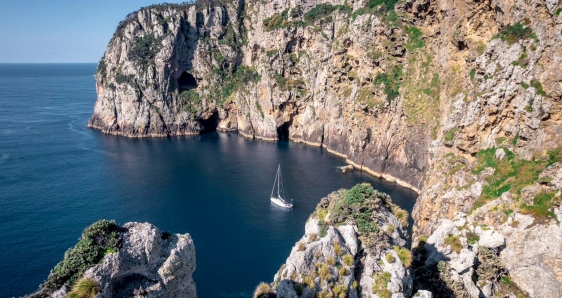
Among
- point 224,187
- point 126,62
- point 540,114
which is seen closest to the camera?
point 540,114

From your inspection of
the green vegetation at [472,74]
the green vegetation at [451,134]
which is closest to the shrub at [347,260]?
the green vegetation at [451,134]

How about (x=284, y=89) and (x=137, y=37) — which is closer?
(x=284, y=89)

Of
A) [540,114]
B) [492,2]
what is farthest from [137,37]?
[540,114]

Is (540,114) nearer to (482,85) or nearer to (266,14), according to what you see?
(482,85)

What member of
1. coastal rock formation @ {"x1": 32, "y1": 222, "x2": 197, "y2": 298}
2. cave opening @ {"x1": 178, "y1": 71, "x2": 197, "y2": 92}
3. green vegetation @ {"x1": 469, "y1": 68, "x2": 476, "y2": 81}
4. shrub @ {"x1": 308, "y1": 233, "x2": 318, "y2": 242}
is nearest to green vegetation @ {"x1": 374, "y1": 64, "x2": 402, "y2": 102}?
green vegetation @ {"x1": 469, "y1": 68, "x2": 476, "y2": 81}

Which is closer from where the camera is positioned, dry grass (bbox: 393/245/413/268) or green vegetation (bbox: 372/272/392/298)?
green vegetation (bbox: 372/272/392/298)

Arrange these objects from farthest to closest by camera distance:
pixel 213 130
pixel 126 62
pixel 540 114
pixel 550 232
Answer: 1. pixel 213 130
2. pixel 126 62
3. pixel 540 114
4. pixel 550 232

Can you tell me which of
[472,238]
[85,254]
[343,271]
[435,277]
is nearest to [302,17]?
[472,238]

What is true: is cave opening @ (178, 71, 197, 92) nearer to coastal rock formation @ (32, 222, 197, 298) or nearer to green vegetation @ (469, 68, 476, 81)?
green vegetation @ (469, 68, 476, 81)
